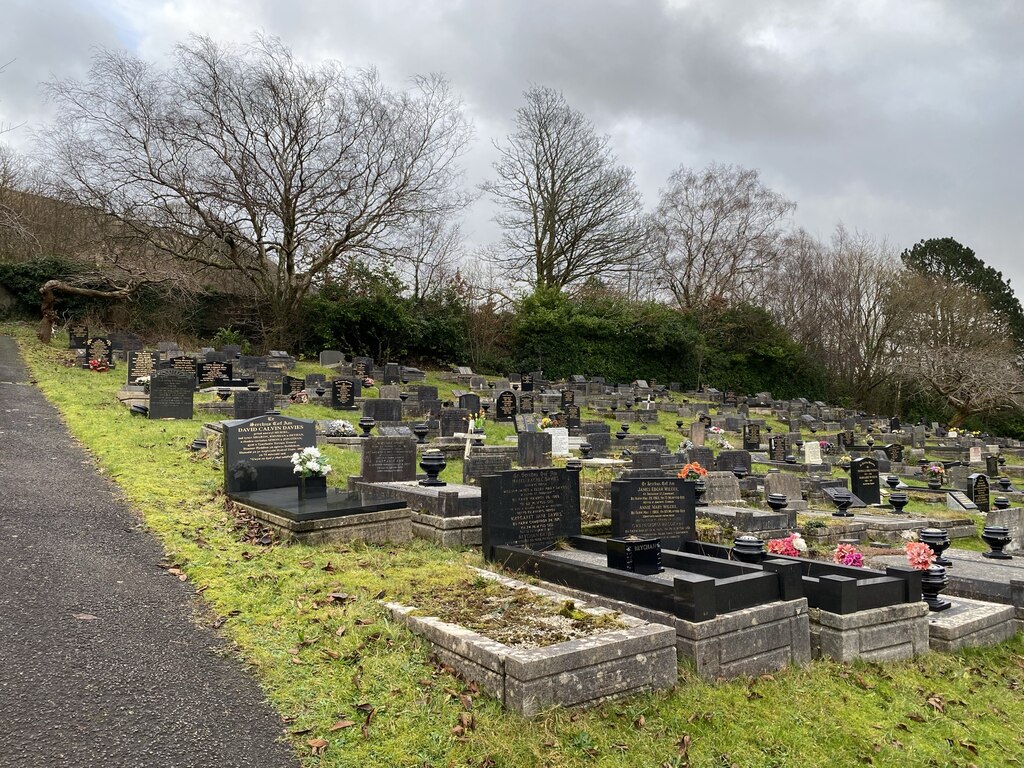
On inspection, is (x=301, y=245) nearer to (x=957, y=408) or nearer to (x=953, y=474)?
(x=953, y=474)

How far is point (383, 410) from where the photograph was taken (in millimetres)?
17453

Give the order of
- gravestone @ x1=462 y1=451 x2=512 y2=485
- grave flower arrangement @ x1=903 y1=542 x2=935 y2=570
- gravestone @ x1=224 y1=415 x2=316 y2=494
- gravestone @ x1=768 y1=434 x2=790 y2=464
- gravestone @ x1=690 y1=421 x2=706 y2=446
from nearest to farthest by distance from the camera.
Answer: grave flower arrangement @ x1=903 y1=542 x2=935 y2=570 < gravestone @ x1=224 y1=415 x2=316 y2=494 < gravestone @ x1=462 y1=451 x2=512 y2=485 < gravestone @ x1=768 y1=434 x2=790 y2=464 < gravestone @ x1=690 y1=421 x2=706 y2=446

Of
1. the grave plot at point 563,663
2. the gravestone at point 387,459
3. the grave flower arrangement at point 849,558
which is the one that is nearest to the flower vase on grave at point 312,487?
the gravestone at point 387,459

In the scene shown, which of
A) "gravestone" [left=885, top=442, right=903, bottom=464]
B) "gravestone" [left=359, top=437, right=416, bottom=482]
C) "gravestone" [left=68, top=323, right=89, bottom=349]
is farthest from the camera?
"gravestone" [left=68, top=323, right=89, bottom=349]

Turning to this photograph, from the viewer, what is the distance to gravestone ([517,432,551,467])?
14001 mm

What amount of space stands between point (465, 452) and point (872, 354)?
1396 inches

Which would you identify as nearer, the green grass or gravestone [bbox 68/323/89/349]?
the green grass

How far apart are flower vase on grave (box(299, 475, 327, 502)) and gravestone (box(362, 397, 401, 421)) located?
30.4ft

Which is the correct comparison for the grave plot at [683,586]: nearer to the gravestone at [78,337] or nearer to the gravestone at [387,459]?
the gravestone at [387,459]

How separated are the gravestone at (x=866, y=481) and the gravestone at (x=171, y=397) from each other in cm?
1369

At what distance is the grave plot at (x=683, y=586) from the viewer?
15.8ft

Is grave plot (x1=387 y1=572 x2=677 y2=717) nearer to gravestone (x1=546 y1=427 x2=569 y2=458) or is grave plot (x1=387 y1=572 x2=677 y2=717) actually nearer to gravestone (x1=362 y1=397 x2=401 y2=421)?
gravestone (x1=546 y1=427 x2=569 y2=458)

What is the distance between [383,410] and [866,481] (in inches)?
434

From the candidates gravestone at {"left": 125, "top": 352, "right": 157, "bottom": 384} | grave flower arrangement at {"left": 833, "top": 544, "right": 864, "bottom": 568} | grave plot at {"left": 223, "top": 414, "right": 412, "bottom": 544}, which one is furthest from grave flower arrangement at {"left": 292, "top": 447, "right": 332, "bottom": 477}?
gravestone at {"left": 125, "top": 352, "right": 157, "bottom": 384}
